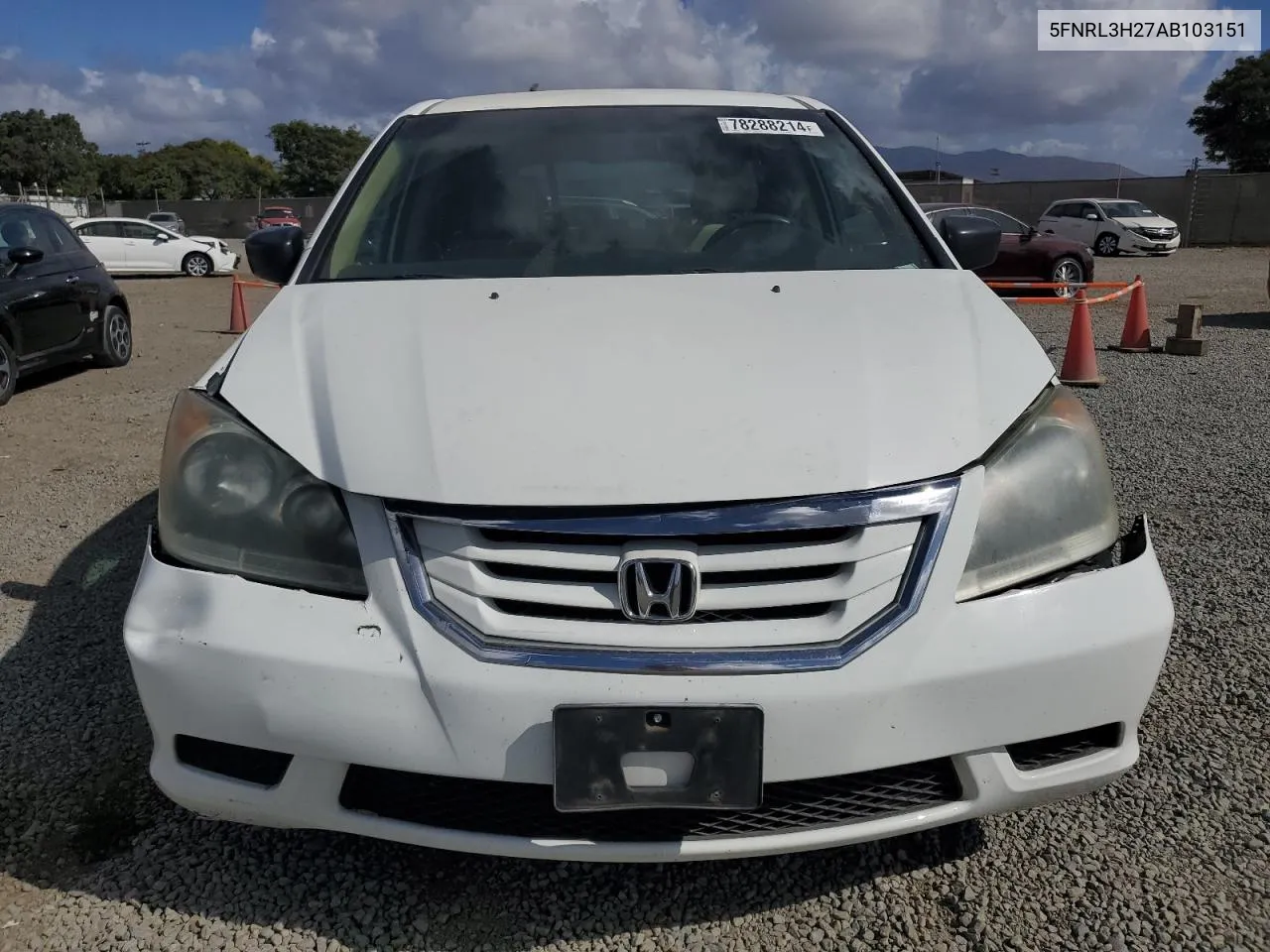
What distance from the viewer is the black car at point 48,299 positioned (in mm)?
7180

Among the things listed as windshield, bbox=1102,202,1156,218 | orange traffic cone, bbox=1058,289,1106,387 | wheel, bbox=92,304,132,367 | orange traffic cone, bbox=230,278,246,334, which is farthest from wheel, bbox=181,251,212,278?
windshield, bbox=1102,202,1156,218

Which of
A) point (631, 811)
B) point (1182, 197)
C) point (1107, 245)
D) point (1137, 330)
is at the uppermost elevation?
point (631, 811)

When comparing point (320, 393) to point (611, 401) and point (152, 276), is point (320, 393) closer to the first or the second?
point (611, 401)

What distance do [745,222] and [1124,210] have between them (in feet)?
81.8

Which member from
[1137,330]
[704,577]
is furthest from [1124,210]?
[704,577]

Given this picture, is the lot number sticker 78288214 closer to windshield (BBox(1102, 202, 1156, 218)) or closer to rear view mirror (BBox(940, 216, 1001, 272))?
rear view mirror (BBox(940, 216, 1001, 272))

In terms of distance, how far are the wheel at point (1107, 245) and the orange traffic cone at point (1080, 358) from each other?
18.8 m

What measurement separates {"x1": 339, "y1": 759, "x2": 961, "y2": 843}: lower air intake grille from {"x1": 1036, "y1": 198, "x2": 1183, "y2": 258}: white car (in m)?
24.4

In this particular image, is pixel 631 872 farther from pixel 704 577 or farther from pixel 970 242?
pixel 970 242

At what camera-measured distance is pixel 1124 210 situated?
949 inches

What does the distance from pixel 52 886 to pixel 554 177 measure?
6.98 feet

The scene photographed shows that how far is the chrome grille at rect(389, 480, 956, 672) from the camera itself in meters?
1.59

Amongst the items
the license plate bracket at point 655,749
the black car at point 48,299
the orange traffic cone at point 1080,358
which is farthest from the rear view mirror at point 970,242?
the black car at point 48,299

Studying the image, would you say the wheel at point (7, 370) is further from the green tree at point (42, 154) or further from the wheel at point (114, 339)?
the green tree at point (42, 154)
